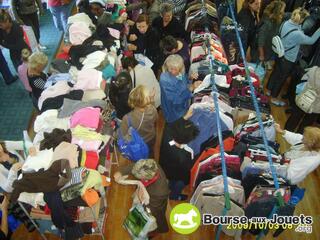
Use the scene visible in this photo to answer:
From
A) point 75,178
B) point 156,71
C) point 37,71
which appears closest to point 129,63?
point 37,71

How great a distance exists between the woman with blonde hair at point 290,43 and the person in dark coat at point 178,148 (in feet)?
8.15

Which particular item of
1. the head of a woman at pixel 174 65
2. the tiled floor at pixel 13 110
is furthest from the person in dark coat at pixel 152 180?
the tiled floor at pixel 13 110

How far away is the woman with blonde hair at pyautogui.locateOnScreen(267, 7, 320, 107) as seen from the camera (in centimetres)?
539

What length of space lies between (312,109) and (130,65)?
293 cm

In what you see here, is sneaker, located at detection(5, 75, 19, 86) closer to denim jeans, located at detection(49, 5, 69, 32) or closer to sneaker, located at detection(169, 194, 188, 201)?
denim jeans, located at detection(49, 5, 69, 32)

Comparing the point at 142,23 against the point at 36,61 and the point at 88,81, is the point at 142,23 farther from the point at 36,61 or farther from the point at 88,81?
the point at 36,61

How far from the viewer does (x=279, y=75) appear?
625cm

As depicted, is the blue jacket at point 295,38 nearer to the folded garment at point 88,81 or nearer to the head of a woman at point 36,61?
the folded garment at point 88,81

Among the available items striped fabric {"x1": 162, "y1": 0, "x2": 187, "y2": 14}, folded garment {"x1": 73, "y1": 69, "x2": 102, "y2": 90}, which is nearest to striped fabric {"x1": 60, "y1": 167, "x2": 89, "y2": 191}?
folded garment {"x1": 73, "y1": 69, "x2": 102, "y2": 90}

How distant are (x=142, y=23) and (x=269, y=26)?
236cm

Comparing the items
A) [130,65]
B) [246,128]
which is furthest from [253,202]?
[130,65]

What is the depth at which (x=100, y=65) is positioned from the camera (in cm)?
463

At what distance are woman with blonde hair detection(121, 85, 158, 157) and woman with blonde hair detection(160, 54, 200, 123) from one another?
531 millimetres

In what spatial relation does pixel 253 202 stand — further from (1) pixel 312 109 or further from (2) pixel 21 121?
(2) pixel 21 121
